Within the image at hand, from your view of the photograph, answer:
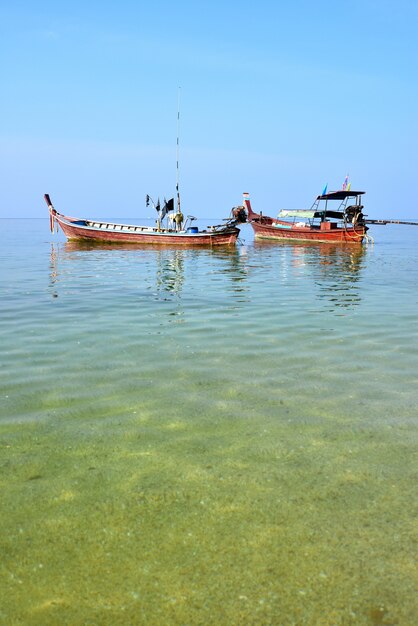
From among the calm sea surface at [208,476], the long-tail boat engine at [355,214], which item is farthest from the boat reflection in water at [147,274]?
the long-tail boat engine at [355,214]

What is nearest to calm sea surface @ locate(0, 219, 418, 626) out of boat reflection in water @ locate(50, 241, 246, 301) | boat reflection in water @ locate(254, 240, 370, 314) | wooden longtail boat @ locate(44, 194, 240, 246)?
boat reflection in water @ locate(254, 240, 370, 314)

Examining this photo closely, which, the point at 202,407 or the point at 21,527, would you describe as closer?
the point at 21,527

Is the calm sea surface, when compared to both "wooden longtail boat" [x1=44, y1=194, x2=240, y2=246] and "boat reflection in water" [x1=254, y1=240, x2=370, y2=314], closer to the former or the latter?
"boat reflection in water" [x1=254, y1=240, x2=370, y2=314]

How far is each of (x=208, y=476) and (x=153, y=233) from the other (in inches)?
1410

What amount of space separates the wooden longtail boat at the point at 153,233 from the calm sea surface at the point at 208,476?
97.4 feet

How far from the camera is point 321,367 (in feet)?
23.8

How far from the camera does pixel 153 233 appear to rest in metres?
38.8

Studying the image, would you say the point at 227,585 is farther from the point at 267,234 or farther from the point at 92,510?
the point at 267,234

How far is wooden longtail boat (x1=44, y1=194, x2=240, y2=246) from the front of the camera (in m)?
38.8

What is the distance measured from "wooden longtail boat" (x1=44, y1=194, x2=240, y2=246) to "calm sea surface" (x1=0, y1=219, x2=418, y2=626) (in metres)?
29.7

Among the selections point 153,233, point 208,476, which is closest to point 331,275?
point 208,476

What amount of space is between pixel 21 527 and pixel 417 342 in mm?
7462

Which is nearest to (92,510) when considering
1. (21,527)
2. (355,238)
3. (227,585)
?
(21,527)

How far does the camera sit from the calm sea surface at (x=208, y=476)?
2771mm
